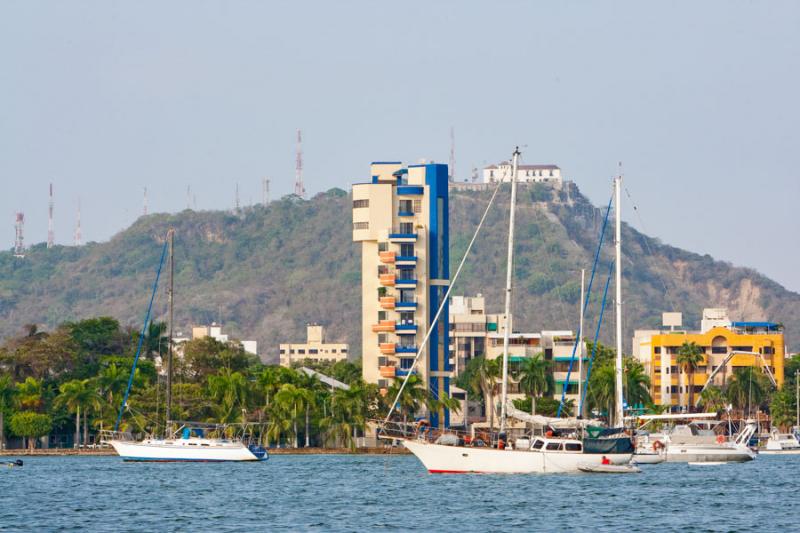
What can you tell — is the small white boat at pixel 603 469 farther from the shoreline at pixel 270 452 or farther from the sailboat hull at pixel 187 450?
the shoreline at pixel 270 452

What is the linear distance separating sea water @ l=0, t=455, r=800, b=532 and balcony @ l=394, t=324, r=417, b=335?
5936 centimetres

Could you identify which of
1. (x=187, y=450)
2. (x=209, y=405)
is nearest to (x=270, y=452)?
(x=209, y=405)

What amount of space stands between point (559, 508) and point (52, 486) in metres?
42.3

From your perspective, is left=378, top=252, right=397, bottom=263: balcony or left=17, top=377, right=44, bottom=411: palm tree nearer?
left=17, top=377, right=44, bottom=411: palm tree

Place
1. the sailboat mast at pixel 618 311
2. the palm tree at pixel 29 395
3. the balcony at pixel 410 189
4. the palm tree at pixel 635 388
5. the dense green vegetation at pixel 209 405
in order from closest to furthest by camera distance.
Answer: the sailboat mast at pixel 618 311
the dense green vegetation at pixel 209 405
the palm tree at pixel 29 395
the balcony at pixel 410 189
the palm tree at pixel 635 388

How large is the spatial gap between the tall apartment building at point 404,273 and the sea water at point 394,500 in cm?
5996

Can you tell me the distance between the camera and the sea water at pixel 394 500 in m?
71.4

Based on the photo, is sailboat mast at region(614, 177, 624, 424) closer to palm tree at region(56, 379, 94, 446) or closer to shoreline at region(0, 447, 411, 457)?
shoreline at region(0, 447, 411, 457)

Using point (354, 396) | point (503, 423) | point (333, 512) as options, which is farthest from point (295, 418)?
point (333, 512)

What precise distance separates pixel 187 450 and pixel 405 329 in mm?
52819

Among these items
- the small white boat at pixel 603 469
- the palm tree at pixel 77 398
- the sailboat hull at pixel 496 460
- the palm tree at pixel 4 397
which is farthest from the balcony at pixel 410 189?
the small white boat at pixel 603 469

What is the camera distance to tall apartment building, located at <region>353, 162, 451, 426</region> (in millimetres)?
184500

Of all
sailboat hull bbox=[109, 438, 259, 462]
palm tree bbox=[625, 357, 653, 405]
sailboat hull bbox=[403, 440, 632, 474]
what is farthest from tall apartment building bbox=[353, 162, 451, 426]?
sailboat hull bbox=[403, 440, 632, 474]

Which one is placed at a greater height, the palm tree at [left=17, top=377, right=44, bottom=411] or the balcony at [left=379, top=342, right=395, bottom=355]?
the balcony at [left=379, top=342, right=395, bottom=355]
